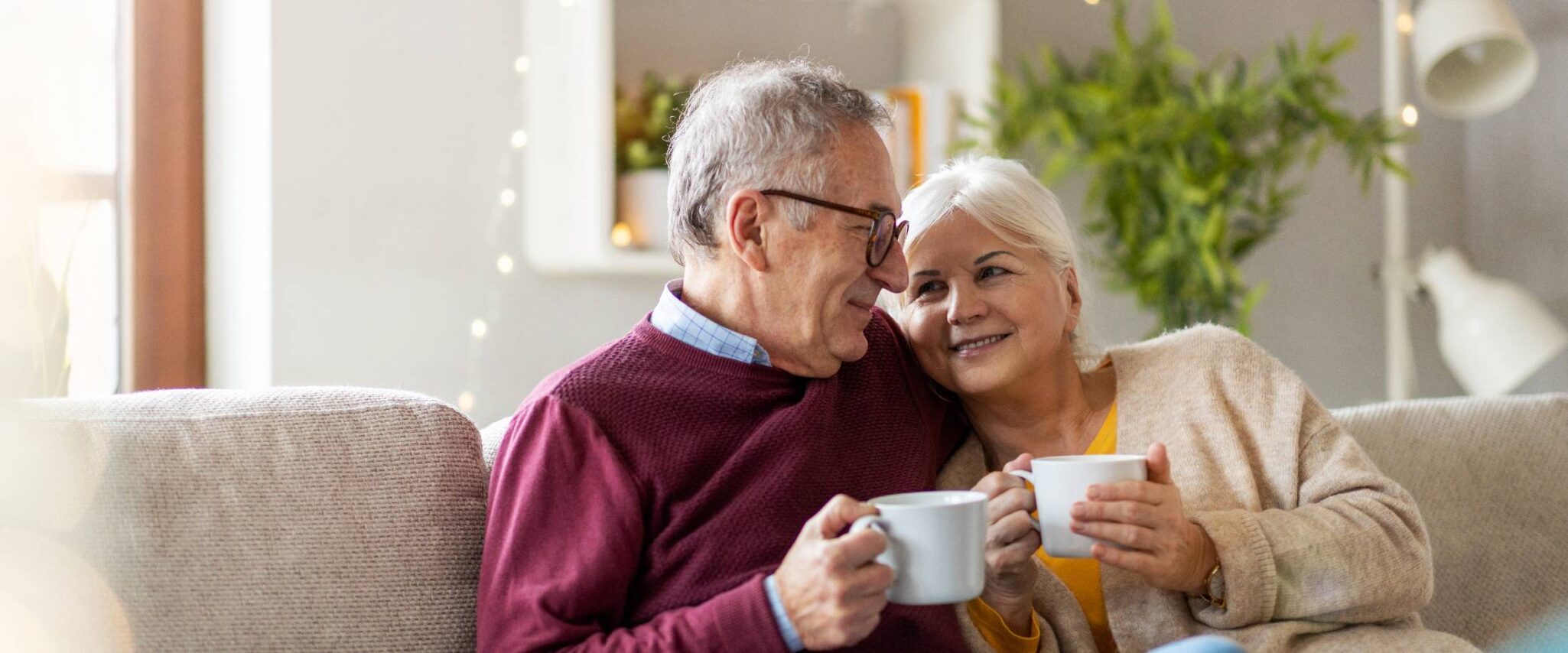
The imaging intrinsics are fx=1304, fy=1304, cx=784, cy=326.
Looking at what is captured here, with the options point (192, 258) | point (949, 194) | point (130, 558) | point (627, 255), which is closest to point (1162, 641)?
point (949, 194)

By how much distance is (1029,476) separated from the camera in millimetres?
1241

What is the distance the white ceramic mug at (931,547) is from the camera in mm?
1016

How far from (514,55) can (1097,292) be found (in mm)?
1488

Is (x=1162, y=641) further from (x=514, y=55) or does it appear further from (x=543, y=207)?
(x=514, y=55)

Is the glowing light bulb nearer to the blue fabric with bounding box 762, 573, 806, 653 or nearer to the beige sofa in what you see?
the beige sofa

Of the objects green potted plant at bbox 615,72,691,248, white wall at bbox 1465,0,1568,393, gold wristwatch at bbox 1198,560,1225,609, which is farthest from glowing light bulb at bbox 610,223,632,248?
white wall at bbox 1465,0,1568,393

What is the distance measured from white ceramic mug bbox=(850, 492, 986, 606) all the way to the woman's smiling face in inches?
17.2

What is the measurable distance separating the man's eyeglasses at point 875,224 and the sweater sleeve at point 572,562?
1.00 feet

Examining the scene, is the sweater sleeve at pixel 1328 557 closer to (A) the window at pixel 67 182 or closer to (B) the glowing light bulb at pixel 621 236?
(B) the glowing light bulb at pixel 621 236

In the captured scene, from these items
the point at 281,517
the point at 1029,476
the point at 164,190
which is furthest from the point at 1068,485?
the point at 164,190

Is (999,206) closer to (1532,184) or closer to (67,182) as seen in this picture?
(67,182)

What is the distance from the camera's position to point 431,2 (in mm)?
2342

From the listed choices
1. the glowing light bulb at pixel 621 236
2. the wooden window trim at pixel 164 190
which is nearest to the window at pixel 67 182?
the wooden window trim at pixel 164 190

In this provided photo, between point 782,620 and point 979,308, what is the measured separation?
513 mm
